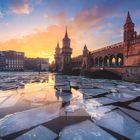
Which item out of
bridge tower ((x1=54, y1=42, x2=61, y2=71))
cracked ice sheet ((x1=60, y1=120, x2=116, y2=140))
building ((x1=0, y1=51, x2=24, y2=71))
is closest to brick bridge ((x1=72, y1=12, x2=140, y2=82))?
cracked ice sheet ((x1=60, y1=120, x2=116, y2=140))

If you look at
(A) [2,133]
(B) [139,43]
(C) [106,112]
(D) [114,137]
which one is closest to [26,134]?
(A) [2,133]

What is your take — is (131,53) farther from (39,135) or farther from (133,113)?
(39,135)

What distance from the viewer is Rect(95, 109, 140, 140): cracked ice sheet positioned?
4.32 m

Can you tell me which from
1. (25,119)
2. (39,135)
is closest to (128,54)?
(25,119)

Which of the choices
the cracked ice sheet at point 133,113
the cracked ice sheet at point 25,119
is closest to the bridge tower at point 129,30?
the cracked ice sheet at point 133,113

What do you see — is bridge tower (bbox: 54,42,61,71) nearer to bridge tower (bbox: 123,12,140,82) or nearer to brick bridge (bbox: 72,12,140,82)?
brick bridge (bbox: 72,12,140,82)

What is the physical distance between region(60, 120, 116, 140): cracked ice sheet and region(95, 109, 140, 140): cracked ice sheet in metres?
0.41

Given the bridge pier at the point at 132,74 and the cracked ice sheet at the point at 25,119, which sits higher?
the bridge pier at the point at 132,74

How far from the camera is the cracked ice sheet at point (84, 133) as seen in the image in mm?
4074

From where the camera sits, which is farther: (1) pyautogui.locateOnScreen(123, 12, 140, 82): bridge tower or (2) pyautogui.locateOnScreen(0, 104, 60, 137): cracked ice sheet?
(1) pyautogui.locateOnScreen(123, 12, 140, 82): bridge tower

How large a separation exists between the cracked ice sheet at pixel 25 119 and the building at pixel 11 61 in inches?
3732

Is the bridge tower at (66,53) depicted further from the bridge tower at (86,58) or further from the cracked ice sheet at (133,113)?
the cracked ice sheet at (133,113)

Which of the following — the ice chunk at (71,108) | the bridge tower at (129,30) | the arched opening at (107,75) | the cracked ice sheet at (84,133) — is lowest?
the cracked ice sheet at (84,133)

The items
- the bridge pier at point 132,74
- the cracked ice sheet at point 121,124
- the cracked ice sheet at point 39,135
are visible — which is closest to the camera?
the cracked ice sheet at point 39,135
